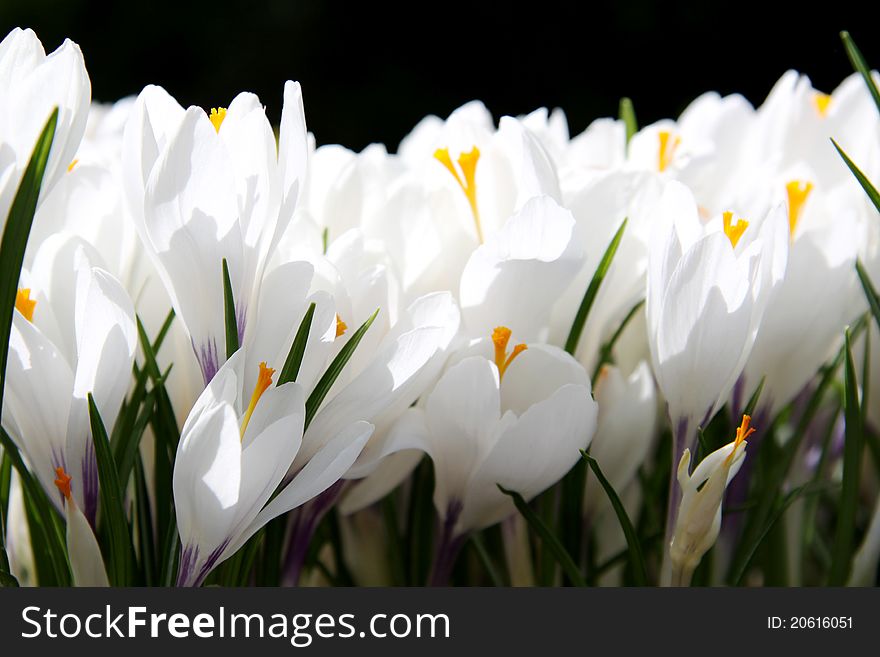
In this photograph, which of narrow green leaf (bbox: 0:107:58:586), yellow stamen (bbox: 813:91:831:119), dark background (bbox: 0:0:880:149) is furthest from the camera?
dark background (bbox: 0:0:880:149)

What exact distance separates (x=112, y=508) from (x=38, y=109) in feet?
0.44

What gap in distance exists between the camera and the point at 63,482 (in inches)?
12.7

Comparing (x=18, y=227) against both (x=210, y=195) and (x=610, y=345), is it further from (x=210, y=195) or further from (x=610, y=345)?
(x=610, y=345)

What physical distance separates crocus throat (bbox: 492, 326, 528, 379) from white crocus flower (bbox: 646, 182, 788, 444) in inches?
2.1

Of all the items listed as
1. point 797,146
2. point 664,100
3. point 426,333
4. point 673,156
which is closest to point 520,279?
point 426,333

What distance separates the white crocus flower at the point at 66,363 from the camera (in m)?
0.31

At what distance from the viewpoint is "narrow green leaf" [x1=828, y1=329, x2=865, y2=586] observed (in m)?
0.36

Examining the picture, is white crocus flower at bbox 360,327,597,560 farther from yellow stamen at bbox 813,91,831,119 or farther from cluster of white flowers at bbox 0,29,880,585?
yellow stamen at bbox 813,91,831,119

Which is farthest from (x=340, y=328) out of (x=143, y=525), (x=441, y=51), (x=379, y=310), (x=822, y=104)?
(x=441, y=51)

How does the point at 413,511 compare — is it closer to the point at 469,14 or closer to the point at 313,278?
the point at 313,278

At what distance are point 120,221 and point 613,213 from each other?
209mm

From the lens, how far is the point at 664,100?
3.07 metres

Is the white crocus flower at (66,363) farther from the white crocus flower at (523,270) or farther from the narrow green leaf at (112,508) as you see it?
the white crocus flower at (523,270)

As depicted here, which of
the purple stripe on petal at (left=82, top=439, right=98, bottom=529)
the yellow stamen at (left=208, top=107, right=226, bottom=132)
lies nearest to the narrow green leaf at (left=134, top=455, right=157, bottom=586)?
the purple stripe on petal at (left=82, top=439, right=98, bottom=529)
